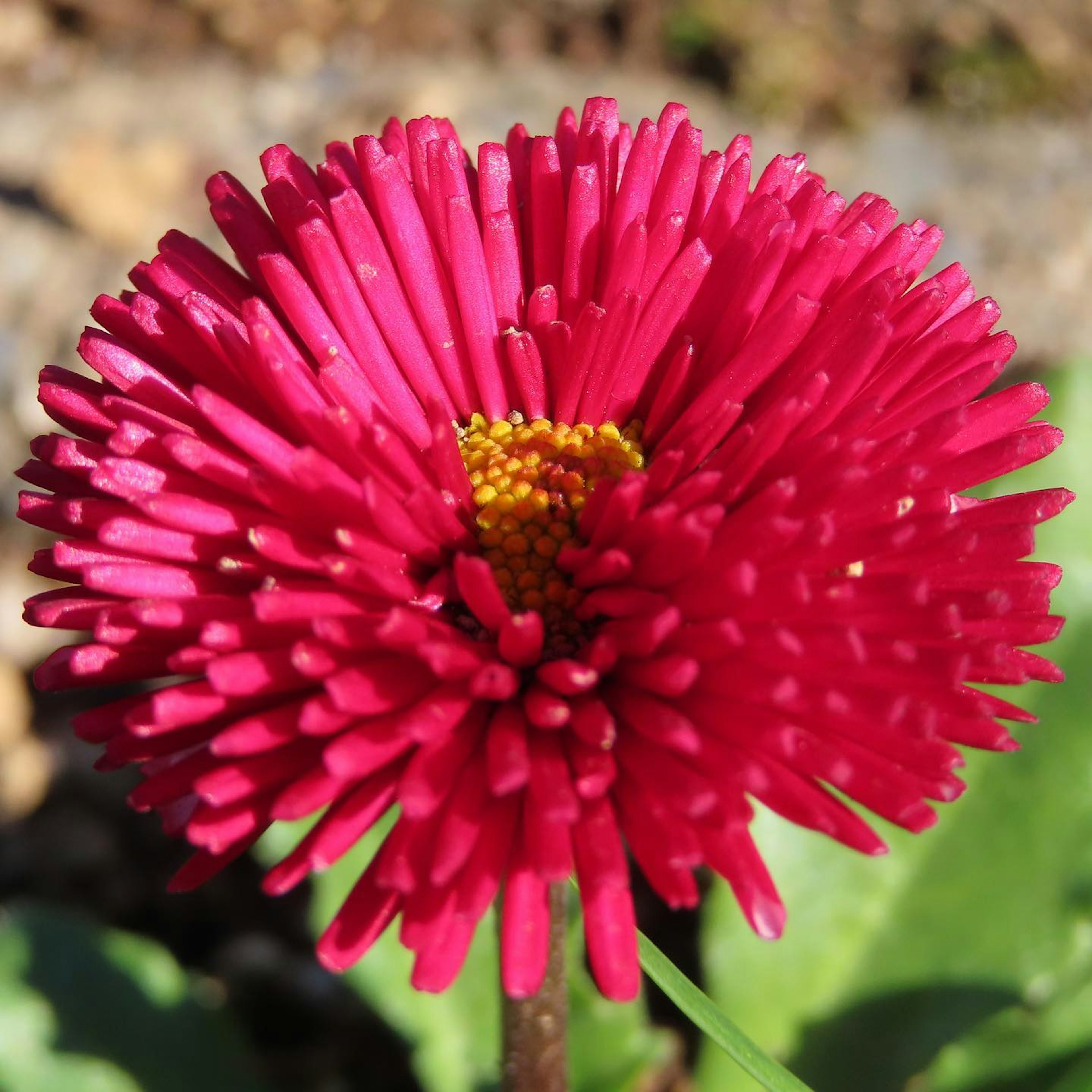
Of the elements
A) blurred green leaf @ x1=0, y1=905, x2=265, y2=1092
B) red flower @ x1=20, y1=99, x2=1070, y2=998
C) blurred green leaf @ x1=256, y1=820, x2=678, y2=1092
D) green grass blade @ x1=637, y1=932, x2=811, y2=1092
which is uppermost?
red flower @ x1=20, y1=99, x2=1070, y2=998

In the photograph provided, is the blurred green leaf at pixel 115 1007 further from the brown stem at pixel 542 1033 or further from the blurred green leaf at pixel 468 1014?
the brown stem at pixel 542 1033

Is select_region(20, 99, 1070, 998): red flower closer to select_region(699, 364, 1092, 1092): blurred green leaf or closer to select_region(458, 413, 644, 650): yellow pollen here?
select_region(458, 413, 644, 650): yellow pollen

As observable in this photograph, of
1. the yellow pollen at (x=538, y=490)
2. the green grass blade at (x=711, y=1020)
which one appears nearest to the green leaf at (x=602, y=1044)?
the green grass blade at (x=711, y=1020)

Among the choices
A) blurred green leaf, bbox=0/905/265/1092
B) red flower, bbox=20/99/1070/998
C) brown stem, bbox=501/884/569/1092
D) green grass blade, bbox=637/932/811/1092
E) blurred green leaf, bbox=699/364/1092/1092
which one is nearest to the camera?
red flower, bbox=20/99/1070/998

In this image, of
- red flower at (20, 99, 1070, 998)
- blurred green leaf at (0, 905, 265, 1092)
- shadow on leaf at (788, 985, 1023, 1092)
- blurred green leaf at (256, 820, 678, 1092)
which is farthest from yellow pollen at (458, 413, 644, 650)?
blurred green leaf at (0, 905, 265, 1092)

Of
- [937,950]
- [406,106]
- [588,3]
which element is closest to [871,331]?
[937,950]

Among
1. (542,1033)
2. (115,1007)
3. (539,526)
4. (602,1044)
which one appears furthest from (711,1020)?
(115,1007)

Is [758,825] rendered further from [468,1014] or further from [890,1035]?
[468,1014]
